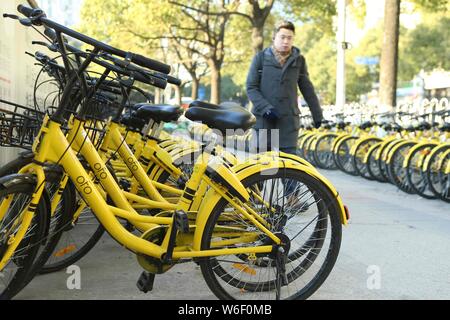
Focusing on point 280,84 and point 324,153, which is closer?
point 280,84

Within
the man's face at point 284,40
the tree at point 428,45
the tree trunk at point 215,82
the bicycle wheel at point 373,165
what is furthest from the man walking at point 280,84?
the tree at point 428,45

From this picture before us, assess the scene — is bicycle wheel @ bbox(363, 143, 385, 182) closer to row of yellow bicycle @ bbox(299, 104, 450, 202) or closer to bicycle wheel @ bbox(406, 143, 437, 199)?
row of yellow bicycle @ bbox(299, 104, 450, 202)

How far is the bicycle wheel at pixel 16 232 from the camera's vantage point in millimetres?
2693

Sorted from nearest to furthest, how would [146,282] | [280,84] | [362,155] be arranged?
[146,282] → [280,84] → [362,155]

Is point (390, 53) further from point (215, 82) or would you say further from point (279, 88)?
point (215, 82)

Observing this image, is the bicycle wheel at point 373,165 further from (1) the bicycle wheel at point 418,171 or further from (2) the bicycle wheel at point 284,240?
(2) the bicycle wheel at point 284,240

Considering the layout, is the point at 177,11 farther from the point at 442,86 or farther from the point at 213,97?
the point at 442,86

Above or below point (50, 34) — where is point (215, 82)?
above

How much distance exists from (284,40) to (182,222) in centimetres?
289

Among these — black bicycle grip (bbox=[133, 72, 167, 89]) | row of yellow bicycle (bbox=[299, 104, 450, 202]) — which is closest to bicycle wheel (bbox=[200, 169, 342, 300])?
black bicycle grip (bbox=[133, 72, 167, 89])

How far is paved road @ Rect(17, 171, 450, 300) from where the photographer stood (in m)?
3.33

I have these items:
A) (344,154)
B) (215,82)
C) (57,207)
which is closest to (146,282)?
(57,207)

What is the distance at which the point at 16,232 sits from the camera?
274cm

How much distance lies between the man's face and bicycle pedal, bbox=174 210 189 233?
2.83 meters
